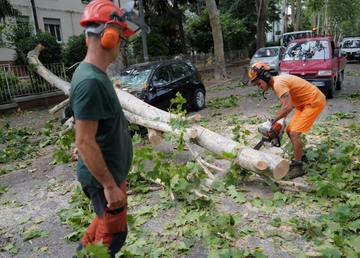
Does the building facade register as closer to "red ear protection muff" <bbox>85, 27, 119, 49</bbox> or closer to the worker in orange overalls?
the worker in orange overalls

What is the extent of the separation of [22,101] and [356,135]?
1133cm

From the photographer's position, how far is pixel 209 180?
14.0 feet

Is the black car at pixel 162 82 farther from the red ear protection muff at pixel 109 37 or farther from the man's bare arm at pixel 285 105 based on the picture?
the red ear protection muff at pixel 109 37

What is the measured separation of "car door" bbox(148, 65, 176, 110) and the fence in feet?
17.8

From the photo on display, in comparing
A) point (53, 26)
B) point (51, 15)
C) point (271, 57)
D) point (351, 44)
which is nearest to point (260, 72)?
point (271, 57)

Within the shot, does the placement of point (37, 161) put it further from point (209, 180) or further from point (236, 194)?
point (236, 194)

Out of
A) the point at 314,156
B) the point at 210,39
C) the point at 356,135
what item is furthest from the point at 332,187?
the point at 210,39

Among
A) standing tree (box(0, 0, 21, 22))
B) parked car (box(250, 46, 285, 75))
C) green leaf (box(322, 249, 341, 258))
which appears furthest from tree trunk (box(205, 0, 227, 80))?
green leaf (box(322, 249, 341, 258))

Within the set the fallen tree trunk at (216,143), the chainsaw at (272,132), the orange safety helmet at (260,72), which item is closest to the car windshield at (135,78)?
the fallen tree trunk at (216,143)

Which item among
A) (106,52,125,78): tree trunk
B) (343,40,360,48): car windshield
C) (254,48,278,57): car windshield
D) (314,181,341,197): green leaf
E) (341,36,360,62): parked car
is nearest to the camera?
(314,181,341,197): green leaf

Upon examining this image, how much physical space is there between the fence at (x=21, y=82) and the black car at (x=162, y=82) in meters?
4.92

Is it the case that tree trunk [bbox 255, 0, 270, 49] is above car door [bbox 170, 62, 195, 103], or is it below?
above

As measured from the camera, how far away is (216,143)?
447 cm

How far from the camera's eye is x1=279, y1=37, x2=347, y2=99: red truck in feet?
32.7
